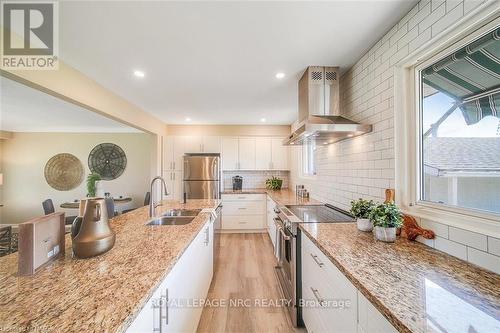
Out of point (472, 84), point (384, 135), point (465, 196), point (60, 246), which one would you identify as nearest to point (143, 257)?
point (60, 246)

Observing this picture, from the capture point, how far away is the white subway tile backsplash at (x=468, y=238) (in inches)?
39.9

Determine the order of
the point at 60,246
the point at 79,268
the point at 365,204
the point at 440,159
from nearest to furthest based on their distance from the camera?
1. the point at 79,268
2. the point at 60,246
3. the point at 440,159
4. the point at 365,204

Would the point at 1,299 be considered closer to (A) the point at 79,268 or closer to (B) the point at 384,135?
(A) the point at 79,268

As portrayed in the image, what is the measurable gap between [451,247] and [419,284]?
505mm

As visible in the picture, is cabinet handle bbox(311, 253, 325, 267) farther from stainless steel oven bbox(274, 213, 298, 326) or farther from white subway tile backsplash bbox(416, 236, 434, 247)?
white subway tile backsplash bbox(416, 236, 434, 247)

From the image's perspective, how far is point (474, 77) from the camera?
1.13 meters

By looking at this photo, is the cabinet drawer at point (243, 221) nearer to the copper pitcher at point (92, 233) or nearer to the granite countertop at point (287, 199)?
the granite countertop at point (287, 199)

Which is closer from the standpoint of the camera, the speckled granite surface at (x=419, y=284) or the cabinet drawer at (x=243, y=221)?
the speckled granite surface at (x=419, y=284)

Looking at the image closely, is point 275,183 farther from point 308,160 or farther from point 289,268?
point 289,268

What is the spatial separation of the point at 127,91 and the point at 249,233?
3.43m

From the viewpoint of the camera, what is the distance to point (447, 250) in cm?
118

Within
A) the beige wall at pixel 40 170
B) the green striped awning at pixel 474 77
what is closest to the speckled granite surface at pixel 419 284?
the green striped awning at pixel 474 77

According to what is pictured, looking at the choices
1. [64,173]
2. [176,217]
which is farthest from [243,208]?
[64,173]

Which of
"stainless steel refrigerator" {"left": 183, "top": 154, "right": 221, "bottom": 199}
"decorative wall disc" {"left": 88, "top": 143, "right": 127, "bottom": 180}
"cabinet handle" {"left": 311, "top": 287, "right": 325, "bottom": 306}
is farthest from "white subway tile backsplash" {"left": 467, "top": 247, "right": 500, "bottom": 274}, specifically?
"decorative wall disc" {"left": 88, "top": 143, "right": 127, "bottom": 180}
